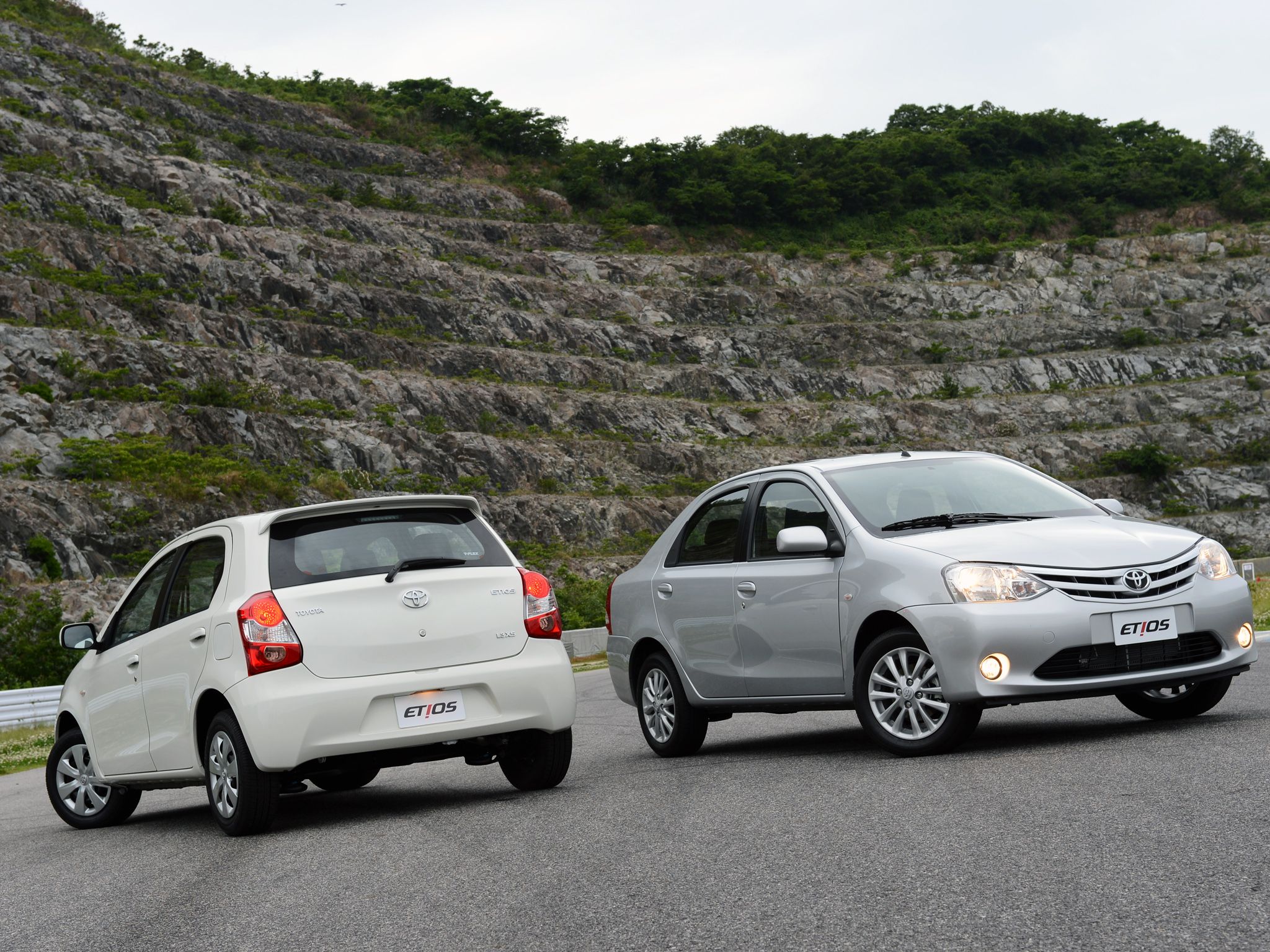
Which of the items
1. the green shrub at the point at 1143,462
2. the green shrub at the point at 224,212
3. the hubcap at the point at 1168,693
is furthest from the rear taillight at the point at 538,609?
the green shrub at the point at 1143,462

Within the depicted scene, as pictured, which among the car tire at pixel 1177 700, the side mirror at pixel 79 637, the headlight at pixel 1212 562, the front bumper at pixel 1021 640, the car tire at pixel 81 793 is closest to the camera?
the front bumper at pixel 1021 640

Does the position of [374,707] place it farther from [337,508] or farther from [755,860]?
[755,860]

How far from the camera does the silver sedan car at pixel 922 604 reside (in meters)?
7.39

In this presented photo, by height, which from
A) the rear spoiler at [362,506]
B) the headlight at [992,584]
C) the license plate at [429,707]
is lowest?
the license plate at [429,707]

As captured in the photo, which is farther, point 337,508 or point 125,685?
point 125,685

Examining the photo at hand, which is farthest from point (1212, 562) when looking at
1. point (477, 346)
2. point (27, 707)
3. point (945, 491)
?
point (477, 346)

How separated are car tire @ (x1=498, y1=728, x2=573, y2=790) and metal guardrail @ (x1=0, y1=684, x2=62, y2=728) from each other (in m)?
16.3

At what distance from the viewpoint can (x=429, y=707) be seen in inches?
307

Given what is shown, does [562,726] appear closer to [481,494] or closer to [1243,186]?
[481,494]

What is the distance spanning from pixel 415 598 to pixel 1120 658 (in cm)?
403

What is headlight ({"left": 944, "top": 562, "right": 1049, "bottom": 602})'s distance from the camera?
742 cm

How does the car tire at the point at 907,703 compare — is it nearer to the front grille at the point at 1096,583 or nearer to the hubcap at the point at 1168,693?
the front grille at the point at 1096,583

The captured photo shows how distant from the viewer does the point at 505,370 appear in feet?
193

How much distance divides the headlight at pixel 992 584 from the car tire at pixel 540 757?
2.57 metres
